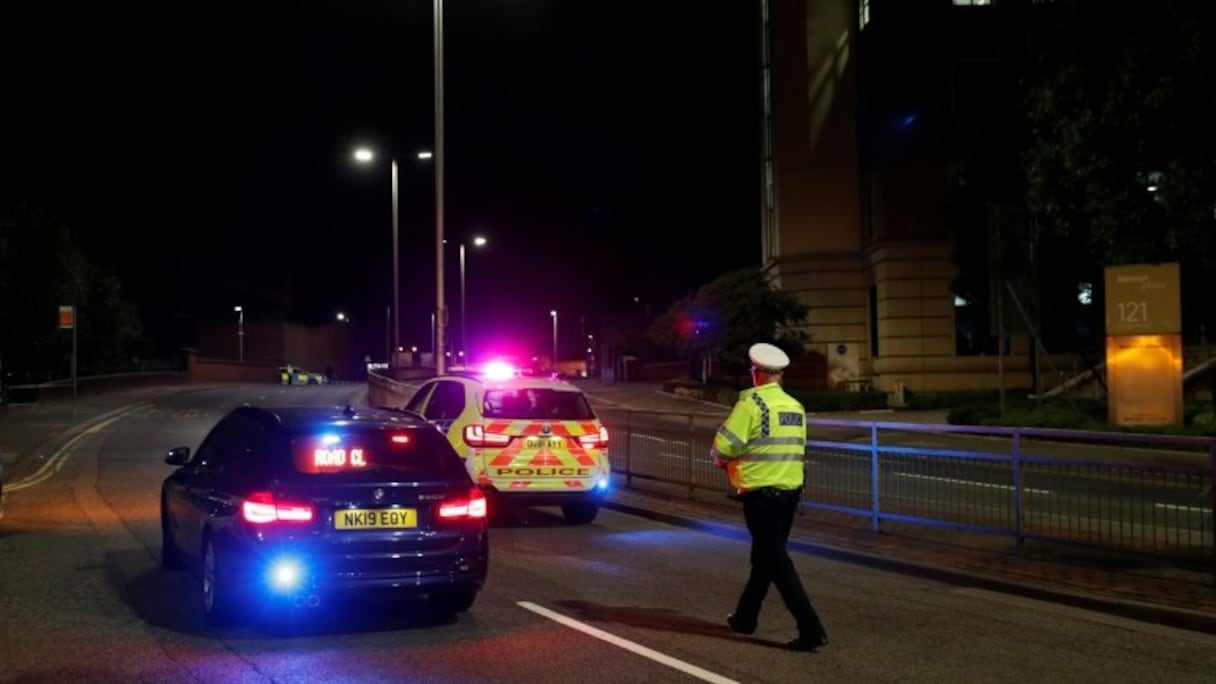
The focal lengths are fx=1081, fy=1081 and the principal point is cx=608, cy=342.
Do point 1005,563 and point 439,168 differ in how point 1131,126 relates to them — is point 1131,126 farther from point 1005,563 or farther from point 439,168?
point 439,168

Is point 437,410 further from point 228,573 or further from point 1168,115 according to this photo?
point 1168,115

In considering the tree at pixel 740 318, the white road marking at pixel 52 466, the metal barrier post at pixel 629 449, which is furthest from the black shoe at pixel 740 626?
the tree at pixel 740 318

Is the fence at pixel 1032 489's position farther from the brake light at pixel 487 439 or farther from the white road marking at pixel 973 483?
the brake light at pixel 487 439

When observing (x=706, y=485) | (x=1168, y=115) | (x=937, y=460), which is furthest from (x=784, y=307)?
(x=937, y=460)

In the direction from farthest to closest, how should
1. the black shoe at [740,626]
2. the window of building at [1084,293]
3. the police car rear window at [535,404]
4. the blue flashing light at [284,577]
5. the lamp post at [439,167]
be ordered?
the window of building at [1084,293] → the lamp post at [439,167] → the police car rear window at [535,404] → the black shoe at [740,626] → the blue flashing light at [284,577]

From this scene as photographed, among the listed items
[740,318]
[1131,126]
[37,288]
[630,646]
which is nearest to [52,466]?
[630,646]

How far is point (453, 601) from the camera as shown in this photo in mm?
7938

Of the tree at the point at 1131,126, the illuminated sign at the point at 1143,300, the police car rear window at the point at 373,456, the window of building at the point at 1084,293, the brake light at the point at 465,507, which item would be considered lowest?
the brake light at the point at 465,507

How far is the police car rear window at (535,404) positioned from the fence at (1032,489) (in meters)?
2.78

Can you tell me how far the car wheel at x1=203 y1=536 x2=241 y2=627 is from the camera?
7273 millimetres

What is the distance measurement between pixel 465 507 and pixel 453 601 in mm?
832

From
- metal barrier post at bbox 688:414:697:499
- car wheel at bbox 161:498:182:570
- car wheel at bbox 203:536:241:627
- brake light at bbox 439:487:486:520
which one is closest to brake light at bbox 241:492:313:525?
car wheel at bbox 203:536:241:627

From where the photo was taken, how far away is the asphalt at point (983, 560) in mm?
7973

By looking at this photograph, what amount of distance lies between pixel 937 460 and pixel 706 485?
431 centimetres
